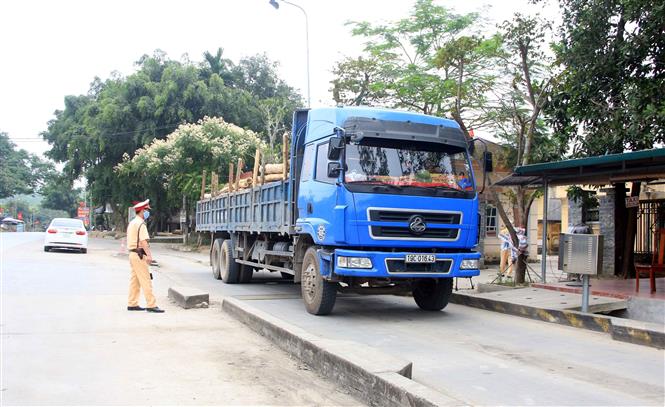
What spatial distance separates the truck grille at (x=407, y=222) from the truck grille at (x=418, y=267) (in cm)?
35

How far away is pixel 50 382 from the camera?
5.03 meters

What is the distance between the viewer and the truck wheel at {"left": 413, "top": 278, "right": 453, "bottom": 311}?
9312mm

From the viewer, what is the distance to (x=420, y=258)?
8078 mm

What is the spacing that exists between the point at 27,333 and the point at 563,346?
21.3 ft

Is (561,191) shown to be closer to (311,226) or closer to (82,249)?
(82,249)

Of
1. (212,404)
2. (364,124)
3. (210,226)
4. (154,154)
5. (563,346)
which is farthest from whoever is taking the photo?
(154,154)

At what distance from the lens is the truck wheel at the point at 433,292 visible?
9.31 metres

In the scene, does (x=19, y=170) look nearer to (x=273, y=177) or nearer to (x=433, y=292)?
(x=273, y=177)

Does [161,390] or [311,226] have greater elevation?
[311,226]

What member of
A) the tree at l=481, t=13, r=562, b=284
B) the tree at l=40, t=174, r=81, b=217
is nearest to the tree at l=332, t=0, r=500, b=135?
the tree at l=481, t=13, r=562, b=284

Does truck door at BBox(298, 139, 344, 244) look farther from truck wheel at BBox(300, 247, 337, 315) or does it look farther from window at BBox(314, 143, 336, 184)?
truck wheel at BBox(300, 247, 337, 315)

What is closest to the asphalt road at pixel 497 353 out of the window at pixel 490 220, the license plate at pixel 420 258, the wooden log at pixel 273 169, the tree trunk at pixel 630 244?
the license plate at pixel 420 258

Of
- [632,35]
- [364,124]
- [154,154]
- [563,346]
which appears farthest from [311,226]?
[154,154]

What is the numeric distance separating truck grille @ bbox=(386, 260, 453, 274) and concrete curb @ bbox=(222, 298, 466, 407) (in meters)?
1.87
